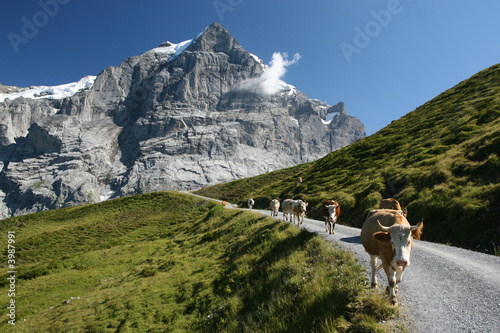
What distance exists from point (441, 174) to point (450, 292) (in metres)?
17.1

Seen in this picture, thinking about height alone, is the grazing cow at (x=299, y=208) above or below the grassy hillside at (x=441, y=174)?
below

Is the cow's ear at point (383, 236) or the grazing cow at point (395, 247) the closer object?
the grazing cow at point (395, 247)

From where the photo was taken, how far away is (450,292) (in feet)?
26.7

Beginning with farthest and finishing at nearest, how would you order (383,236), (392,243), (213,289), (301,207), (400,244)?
(301,207) < (213,289) < (383,236) < (392,243) < (400,244)

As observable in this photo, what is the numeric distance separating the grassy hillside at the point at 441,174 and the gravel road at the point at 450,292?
4227 millimetres

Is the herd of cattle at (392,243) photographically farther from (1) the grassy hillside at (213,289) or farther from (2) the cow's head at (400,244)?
(1) the grassy hillside at (213,289)

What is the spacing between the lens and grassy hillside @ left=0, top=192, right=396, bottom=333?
8336 millimetres

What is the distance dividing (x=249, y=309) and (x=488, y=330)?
26.3ft

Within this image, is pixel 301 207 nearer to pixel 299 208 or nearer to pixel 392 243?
pixel 299 208

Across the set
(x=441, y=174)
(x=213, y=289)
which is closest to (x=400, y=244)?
(x=213, y=289)

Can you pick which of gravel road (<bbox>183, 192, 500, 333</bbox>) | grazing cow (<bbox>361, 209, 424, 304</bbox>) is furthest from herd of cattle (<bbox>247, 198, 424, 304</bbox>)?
gravel road (<bbox>183, 192, 500, 333</bbox>)

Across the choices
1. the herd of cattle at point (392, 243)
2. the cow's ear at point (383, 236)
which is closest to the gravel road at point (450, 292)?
the herd of cattle at point (392, 243)

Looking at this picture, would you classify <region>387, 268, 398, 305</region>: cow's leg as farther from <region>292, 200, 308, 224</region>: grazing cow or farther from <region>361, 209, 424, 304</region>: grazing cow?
<region>292, 200, 308, 224</region>: grazing cow

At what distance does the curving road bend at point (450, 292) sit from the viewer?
21.2 ft
